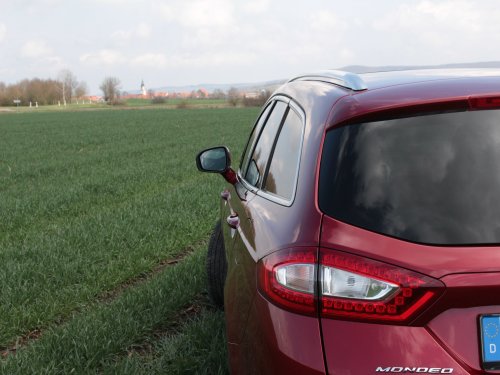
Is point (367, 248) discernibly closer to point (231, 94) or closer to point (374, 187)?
point (374, 187)

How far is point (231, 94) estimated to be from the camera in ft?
296

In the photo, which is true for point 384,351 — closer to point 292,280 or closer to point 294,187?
point 292,280

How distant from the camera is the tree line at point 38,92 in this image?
116 metres

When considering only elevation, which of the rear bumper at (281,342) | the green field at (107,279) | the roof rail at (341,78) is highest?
the roof rail at (341,78)

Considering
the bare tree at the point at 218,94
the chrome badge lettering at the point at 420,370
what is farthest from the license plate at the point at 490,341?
the bare tree at the point at 218,94

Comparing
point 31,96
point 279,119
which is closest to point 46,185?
point 279,119

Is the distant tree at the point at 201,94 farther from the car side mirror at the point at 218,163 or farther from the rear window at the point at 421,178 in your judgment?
the rear window at the point at 421,178

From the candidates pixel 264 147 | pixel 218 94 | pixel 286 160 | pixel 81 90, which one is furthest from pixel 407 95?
pixel 81 90

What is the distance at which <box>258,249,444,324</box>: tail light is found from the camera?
1.64 metres

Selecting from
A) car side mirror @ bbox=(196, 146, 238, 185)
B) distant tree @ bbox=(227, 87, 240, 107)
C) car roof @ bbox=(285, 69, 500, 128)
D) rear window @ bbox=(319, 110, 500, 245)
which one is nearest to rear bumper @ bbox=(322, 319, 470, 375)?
rear window @ bbox=(319, 110, 500, 245)

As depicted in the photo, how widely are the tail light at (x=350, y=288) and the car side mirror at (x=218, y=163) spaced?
1728 mm

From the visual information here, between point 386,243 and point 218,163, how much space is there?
1994 mm

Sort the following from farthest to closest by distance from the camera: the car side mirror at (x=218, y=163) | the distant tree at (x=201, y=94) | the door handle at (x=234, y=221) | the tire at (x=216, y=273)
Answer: the distant tree at (x=201, y=94) < the tire at (x=216, y=273) < the car side mirror at (x=218, y=163) < the door handle at (x=234, y=221)

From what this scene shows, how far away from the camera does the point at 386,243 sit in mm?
1691
